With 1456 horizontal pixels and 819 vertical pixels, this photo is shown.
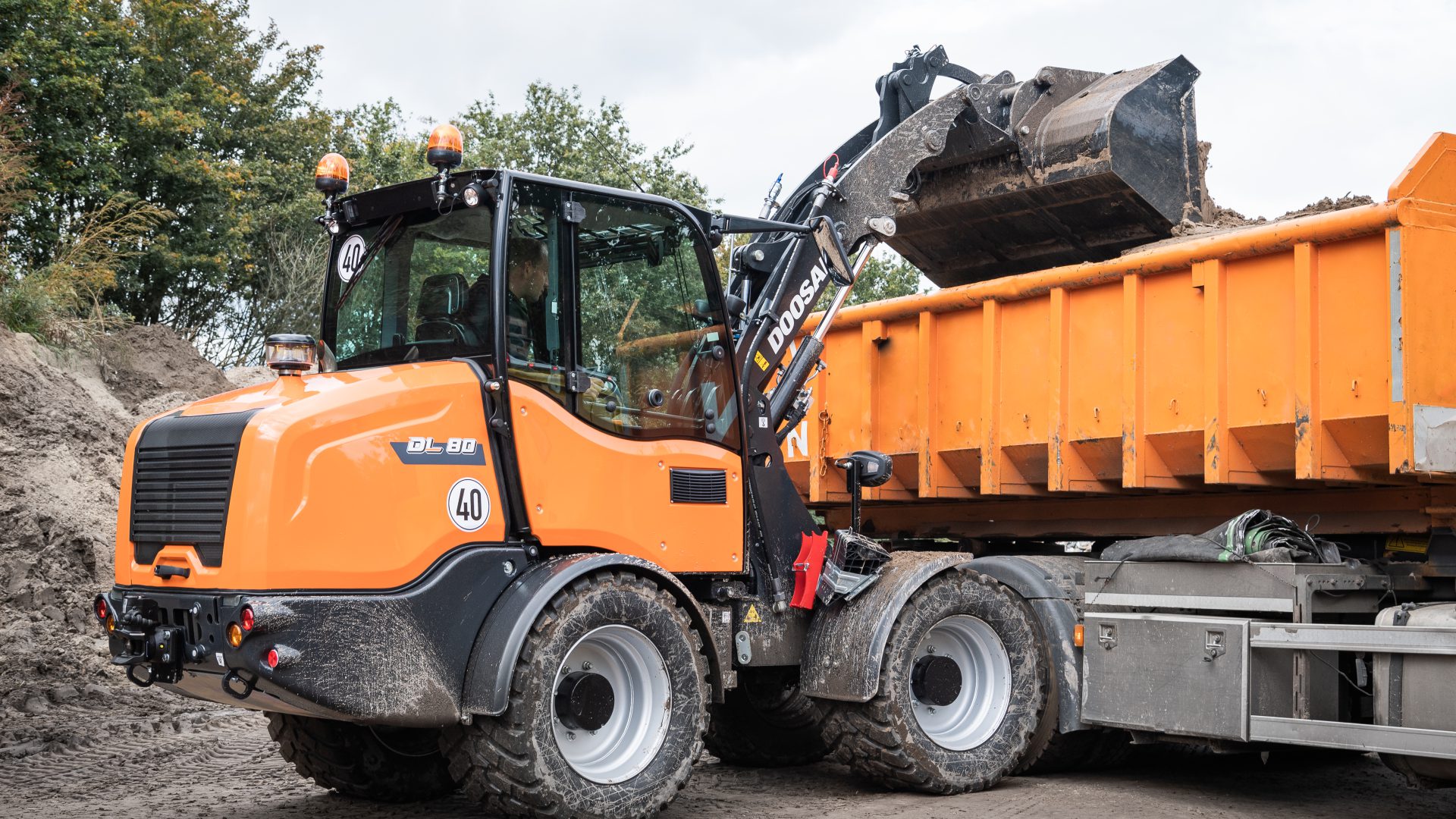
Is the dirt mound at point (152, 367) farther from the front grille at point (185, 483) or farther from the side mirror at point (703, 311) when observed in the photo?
the side mirror at point (703, 311)

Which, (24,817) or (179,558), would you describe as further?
(24,817)

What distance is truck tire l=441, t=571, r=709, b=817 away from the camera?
5.05m

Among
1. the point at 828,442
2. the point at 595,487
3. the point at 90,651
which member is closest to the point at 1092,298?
the point at 828,442

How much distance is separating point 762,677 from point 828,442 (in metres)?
2.03

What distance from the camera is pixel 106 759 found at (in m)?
7.39

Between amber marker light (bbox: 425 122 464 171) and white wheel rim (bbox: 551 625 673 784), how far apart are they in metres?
1.95

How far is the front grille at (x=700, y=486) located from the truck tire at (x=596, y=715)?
0.52m

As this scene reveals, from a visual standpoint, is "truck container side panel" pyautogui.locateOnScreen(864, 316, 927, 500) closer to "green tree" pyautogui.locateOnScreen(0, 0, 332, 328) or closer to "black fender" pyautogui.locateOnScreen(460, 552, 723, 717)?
"black fender" pyautogui.locateOnScreen(460, 552, 723, 717)

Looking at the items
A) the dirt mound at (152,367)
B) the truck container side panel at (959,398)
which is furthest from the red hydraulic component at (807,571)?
the dirt mound at (152,367)

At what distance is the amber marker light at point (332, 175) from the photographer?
231 inches

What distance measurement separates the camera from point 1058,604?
6.88 meters

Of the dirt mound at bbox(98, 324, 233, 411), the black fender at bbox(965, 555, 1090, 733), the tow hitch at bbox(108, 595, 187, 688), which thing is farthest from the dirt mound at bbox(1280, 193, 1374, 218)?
the dirt mound at bbox(98, 324, 233, 411)

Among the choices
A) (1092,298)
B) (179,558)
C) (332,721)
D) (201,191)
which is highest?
(201,191)

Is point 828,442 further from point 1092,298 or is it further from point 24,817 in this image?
point 24,817
